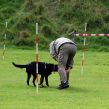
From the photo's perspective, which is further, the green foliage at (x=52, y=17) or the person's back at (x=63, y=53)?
the green foliage at (x=52, y=17)

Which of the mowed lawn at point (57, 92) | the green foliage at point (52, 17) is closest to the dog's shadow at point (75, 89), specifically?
the mowed lawn at point (57, 92)

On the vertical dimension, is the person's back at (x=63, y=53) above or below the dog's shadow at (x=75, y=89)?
above

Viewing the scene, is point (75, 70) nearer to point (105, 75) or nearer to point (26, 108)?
point (105, 75)

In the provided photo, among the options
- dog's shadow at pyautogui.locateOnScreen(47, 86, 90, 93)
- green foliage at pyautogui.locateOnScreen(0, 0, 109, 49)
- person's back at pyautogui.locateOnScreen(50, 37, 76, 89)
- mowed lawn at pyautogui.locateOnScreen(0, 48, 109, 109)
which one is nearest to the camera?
mowed lawn at pyautogui.locateOnScreen(0, 48, 109, 109)

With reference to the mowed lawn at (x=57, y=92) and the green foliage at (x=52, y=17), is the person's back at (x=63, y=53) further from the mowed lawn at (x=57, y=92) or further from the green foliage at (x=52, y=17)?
the green foliage at (x=52, y=17)

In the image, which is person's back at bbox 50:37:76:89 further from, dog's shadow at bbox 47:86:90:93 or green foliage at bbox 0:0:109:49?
green foliage at bbox 0:0:109:49

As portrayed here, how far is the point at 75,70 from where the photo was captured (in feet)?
67.3

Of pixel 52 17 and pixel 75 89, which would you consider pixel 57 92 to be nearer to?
pixel 75 89

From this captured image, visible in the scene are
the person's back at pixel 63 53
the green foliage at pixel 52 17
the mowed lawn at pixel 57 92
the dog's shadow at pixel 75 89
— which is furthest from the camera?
the green foliage at pixel 52 17

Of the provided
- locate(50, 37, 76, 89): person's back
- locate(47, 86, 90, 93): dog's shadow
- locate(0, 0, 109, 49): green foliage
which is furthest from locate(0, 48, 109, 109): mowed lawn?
locate(0, 0, 109, 49): green foliage

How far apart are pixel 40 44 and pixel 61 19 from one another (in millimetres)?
3978

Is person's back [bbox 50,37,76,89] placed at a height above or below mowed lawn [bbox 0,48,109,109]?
above

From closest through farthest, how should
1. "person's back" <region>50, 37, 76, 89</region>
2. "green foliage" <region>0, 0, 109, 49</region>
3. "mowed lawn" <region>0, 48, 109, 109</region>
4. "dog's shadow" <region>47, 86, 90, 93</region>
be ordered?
"mowed lawn" <region>0, 48, 109, 109</region>, "dog's shadow" <region>47, 86, 90, 93</region>, "person's back" <region>50, 37, 76, 89</region>, "green foliage" <region>0, 0, 109, 49</region>

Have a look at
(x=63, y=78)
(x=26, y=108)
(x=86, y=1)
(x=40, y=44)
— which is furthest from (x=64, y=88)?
(x=86, y=1)
